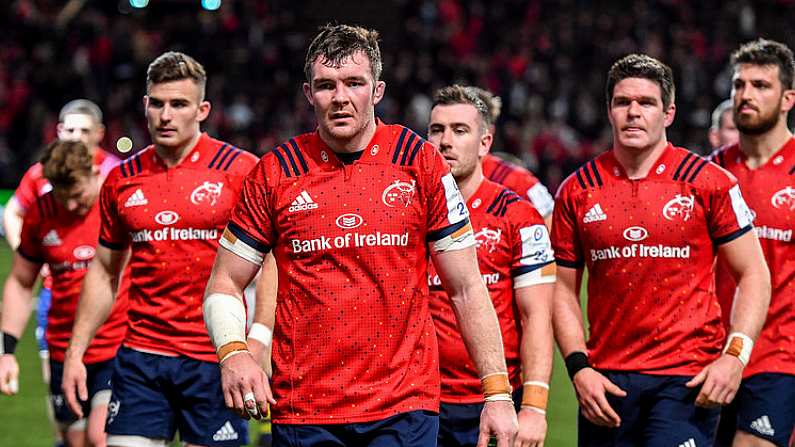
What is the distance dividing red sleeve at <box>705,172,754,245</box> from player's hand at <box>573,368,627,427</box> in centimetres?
87

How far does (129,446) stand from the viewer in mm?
6664

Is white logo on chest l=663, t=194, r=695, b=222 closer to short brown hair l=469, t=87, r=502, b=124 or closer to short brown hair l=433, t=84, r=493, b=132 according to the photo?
short brown hair l=433, t=84, r=493, b=132

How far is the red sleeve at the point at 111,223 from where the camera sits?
6.96 metres

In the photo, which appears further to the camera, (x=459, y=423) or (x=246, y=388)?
(x=459, y=423)

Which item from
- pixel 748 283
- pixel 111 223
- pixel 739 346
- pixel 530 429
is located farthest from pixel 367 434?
pixel 111 223

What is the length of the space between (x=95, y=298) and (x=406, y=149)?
8.90 feet

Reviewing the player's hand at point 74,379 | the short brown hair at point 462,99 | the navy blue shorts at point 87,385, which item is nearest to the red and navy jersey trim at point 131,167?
the player's hand at point 74,379

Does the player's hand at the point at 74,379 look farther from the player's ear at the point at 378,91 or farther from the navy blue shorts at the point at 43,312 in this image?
the player's ear at the point at 378,91

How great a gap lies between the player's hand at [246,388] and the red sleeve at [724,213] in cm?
248

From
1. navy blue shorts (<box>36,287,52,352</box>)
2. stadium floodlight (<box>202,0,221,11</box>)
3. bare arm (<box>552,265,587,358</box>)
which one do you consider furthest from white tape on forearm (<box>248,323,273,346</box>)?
stadium floodlight (<box>202,0,221,11</box>)

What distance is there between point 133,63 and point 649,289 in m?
20.0

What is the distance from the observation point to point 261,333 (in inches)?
237

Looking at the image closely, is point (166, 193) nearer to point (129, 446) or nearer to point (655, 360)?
point (129, 446)

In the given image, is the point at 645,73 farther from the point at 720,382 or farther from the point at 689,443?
the point at 689,443
